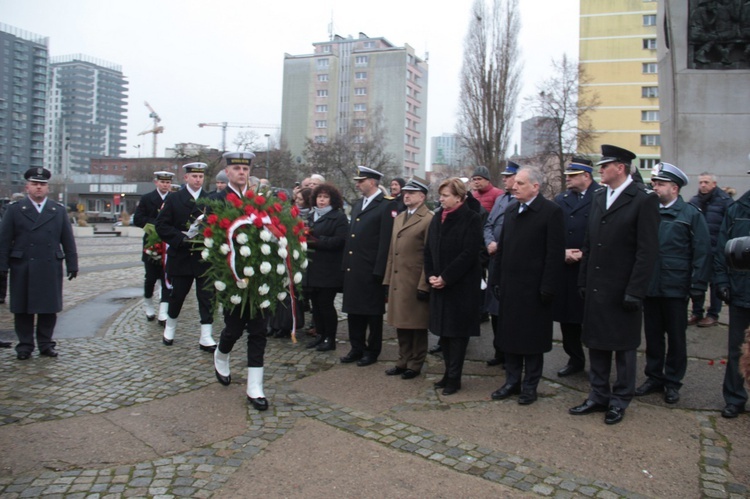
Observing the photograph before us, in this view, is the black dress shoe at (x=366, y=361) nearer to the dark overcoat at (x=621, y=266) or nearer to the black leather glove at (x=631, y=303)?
the dark overcoat at (x=621, y=266)

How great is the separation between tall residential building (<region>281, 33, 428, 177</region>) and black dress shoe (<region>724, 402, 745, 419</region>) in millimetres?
91207

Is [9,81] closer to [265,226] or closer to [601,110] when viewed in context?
[601,110]

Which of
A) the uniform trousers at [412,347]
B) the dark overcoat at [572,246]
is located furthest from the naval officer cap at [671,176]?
Result: the uniform trousers at [412,347]

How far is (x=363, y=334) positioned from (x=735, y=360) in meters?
3.79

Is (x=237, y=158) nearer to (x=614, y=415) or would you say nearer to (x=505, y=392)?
(x=505, y=392)

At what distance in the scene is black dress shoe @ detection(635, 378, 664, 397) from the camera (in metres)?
5.81

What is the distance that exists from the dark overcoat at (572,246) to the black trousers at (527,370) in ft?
2.23

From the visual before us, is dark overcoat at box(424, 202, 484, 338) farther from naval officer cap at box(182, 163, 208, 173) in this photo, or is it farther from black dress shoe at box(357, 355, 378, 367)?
naval officer cap at box(182, 163, 208, 173)

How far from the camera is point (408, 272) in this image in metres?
6.47

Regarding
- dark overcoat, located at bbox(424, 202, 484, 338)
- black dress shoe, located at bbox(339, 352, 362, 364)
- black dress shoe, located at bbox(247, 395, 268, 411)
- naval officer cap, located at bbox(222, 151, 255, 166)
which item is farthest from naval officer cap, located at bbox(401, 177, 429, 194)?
black dress shoe, located at bbox(247, 395, 268, 411)

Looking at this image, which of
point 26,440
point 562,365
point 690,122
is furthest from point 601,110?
point 26,440

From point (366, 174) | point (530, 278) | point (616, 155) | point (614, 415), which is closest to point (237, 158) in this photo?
point (366, 174)

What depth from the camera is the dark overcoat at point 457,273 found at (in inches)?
231

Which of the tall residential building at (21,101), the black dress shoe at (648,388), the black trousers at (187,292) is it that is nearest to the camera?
the black dress shoe at (648,388)
